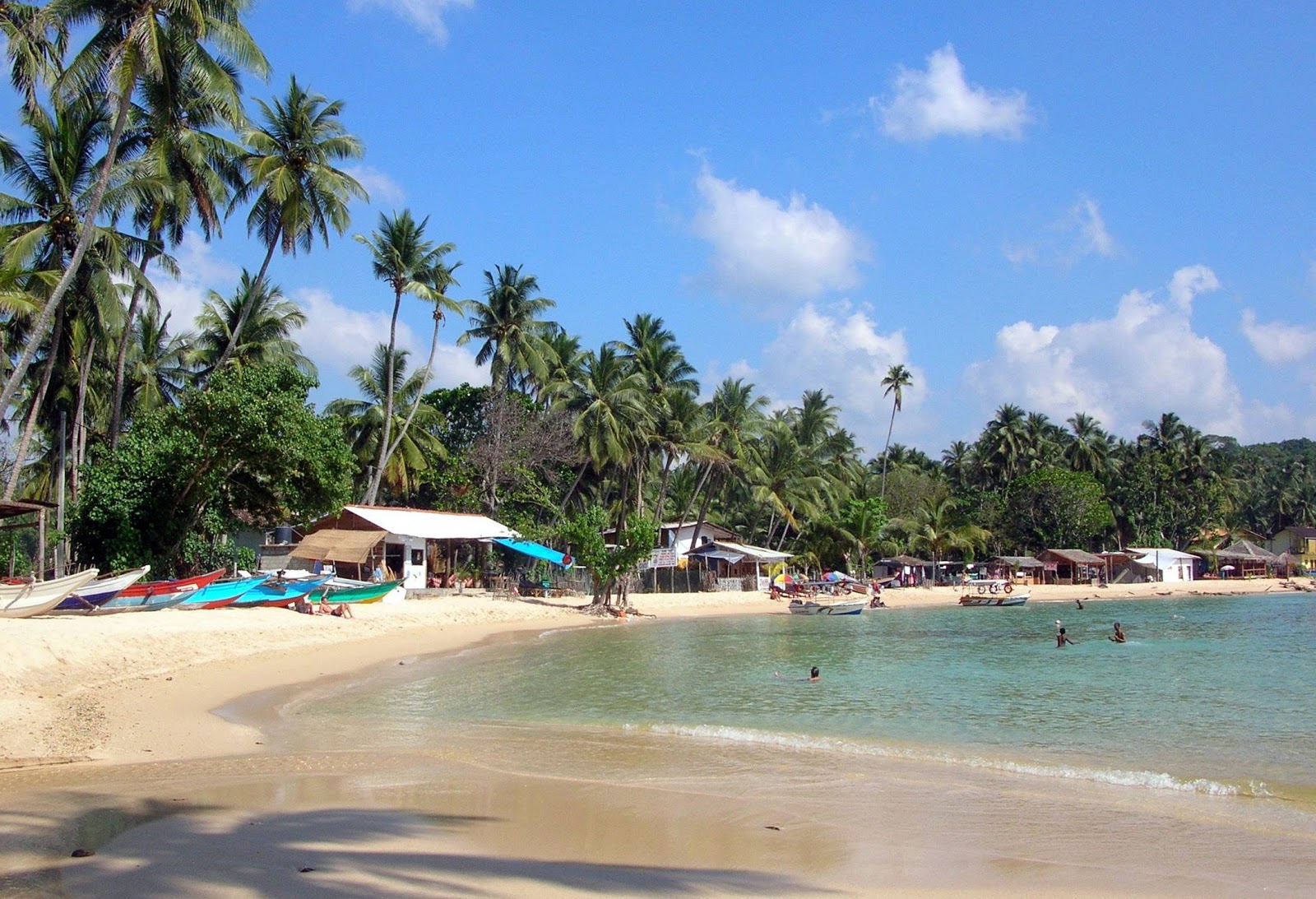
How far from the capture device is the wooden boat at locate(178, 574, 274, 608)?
2230cm

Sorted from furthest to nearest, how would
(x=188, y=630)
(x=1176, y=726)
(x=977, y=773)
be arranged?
(x=188, y=630)
(x=1176, y=726)
(x=977, y=773)

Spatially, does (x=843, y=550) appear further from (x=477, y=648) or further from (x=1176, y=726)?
(x=1176, y=726)

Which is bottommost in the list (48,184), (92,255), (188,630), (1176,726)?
(1176,726)

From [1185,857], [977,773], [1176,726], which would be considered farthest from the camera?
[1176,726]

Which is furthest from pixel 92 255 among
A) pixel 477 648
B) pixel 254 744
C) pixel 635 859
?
pixel 635 859

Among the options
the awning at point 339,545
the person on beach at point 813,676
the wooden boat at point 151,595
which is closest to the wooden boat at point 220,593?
the wooden boat at point 151,595

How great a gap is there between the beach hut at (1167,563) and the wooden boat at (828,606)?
34.5m

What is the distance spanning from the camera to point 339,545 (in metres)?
30.4

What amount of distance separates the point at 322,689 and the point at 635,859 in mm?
10644

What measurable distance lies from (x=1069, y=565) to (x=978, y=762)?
5879 cm

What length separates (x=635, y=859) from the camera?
22.7ft

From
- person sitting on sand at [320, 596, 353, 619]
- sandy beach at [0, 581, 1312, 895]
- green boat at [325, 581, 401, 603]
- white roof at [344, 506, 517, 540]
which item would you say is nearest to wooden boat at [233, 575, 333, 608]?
person sitting on sand at [320, 596, 353, 619]

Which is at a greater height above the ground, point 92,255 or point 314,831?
point 92,255

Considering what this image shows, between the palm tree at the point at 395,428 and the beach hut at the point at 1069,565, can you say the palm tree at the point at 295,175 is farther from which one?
the beach hut at the point at 1069,565
